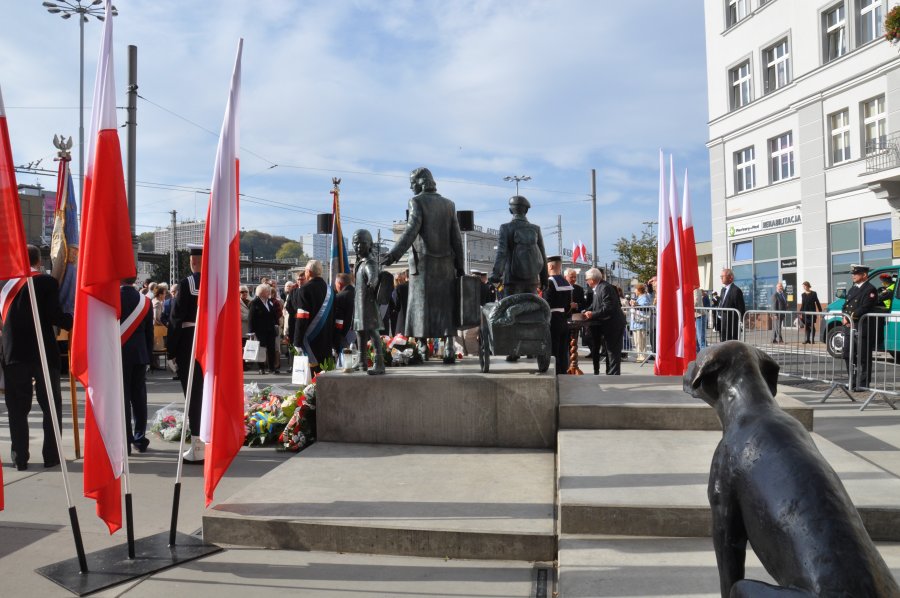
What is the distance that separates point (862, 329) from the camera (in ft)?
32.1

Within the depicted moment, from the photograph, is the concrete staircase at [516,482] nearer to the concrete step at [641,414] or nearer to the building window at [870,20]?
the concrete step at [641,414]

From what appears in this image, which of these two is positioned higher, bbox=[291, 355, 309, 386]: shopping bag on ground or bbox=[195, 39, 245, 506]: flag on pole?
bbox=[195, 39, 245, 506]: flag on pole

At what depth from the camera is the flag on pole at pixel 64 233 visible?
7.51 m

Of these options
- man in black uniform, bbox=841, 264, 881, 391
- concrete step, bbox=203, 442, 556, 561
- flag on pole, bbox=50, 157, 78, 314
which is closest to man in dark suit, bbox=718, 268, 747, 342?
man in black uniform, bbox=841, 264, 881, 391

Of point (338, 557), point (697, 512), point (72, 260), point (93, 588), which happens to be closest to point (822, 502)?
point (697, 512)

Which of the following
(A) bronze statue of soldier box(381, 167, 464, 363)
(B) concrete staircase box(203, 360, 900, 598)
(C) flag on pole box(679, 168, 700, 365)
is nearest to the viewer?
(B) concrete staircase box(203, 360, 900, 598)

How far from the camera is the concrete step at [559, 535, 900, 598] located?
11.0 feet

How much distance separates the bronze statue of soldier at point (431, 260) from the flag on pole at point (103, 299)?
347cm

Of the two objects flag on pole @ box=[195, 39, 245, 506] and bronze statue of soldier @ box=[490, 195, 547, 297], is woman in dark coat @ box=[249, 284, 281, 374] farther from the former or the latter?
flag on pole @ box=[195, 39, 245, 506]

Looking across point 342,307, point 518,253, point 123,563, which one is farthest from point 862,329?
point 123,563

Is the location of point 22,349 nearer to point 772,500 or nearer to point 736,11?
point 772,500

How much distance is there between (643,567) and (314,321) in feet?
28.4

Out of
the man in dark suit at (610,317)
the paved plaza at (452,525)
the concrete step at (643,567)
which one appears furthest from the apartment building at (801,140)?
the concrete step at (643,567)

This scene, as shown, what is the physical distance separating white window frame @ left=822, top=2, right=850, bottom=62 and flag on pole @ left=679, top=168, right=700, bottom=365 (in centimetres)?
2007
